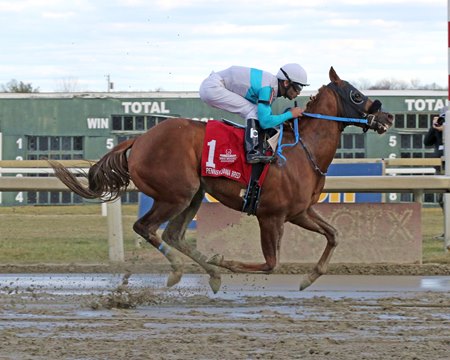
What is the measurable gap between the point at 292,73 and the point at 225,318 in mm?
2569

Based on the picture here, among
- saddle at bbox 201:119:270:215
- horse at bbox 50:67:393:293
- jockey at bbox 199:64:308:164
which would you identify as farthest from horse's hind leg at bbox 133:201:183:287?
jockey at bbox 199:64:308:164

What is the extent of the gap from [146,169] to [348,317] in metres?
2.43

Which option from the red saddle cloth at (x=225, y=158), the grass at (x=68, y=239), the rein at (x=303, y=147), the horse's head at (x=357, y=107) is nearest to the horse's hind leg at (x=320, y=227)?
the rein at (x=303, y=147)

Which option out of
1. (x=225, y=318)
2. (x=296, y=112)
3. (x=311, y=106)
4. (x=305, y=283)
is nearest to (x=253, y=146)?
(x=296, y=112)

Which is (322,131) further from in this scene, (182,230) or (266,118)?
(182,230)

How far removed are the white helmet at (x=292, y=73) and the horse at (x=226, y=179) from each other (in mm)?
308

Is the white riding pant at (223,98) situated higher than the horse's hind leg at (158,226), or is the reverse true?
the white riding pant at (223,98)

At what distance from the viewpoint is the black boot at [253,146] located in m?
8.77

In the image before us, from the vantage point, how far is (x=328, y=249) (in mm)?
9281

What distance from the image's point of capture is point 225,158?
887 centimetres

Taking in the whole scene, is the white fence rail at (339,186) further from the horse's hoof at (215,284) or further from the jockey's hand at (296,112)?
the horse's hoof at (215,284)

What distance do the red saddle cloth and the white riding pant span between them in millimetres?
352

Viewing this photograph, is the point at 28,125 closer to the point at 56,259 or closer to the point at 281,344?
the point at 56,259

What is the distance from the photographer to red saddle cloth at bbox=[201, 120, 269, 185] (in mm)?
8852
